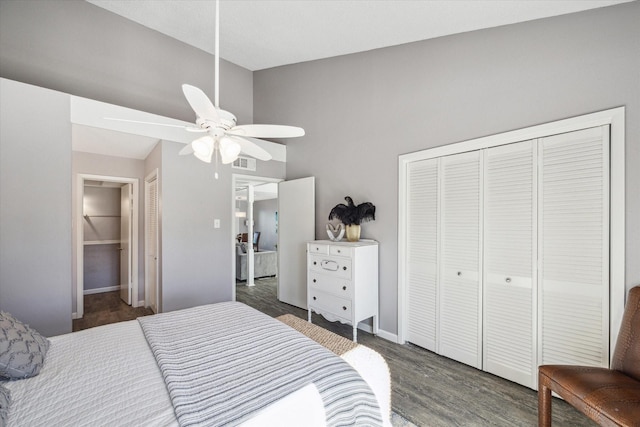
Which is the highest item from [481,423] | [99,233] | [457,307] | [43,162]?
[43,162]

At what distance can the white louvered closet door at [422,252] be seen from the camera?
103 inches

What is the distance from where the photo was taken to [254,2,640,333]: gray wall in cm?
176

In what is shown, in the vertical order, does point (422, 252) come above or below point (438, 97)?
below

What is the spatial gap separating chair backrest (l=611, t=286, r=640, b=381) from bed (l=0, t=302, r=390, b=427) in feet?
4.38

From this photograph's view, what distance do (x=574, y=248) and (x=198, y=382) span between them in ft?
7.99

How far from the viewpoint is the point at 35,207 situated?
2.38 m

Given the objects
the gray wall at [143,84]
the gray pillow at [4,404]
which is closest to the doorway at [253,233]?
the gray wall at [143,84]

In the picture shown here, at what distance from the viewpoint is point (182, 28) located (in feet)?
11.2

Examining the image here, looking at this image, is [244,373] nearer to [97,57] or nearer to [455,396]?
[455,396]

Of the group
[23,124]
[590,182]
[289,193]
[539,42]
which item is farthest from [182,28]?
[590,182]

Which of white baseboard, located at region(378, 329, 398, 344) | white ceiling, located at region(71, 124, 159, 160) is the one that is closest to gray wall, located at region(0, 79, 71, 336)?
white ceiling, located at region(71, 124, 159, 160)

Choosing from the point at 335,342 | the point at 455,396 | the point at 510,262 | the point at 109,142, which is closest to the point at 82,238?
the point at 109,142

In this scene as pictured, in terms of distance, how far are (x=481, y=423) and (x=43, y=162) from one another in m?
3.98

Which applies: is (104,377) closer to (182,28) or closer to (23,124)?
(23,124)
